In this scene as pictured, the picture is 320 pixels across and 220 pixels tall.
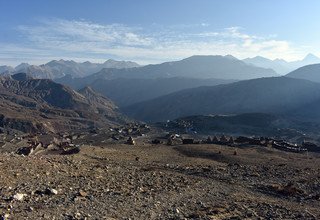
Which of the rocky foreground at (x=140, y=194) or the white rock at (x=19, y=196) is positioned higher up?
the white rock at (x=19, y=196)

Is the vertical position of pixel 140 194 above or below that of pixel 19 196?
below

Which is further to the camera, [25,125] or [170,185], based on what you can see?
[25,125]

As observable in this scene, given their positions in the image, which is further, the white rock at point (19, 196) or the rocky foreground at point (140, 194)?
the white rock at point (19, 196)

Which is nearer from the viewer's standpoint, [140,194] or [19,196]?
[19,196]

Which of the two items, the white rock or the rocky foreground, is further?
the white rock

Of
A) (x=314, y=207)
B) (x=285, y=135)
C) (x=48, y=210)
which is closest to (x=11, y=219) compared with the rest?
(x=48, y=210)

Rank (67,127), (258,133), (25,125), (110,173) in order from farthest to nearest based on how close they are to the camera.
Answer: (67,127), (25,125), (258,133), (110,173)

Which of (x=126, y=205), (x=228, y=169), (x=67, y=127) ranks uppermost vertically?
(x=126, y=205)

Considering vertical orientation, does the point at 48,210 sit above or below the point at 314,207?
above

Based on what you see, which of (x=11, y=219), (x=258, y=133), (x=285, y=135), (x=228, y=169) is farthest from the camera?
(x=258, y=133)

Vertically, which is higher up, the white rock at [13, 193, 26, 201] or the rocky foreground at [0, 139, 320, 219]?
the white rock at [13, 193, 26, 201]

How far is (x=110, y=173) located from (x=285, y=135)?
11028 cm

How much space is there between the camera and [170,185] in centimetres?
1905

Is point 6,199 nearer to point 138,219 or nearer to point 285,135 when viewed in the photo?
point 138,219
